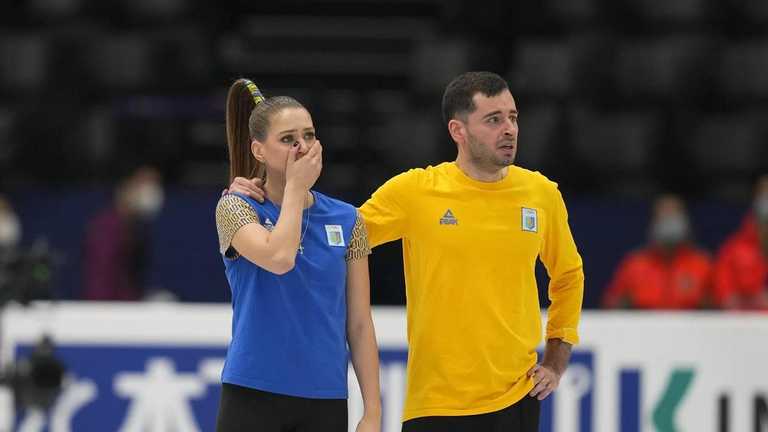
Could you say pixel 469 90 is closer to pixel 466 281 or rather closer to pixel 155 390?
pixel 466 281

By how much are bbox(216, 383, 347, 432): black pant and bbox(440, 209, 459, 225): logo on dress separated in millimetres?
773

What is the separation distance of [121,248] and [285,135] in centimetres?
691

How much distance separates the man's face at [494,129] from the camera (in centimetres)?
449

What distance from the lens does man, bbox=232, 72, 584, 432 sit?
14.6ft

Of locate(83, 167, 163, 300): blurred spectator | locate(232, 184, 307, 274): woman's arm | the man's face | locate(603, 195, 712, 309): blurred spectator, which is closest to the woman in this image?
locate(232, 184, 307, 274): woman's arm

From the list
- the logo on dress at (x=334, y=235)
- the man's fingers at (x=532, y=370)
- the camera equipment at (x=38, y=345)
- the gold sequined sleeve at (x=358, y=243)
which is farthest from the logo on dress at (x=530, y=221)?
the camera equipment at (x=38, y=345)

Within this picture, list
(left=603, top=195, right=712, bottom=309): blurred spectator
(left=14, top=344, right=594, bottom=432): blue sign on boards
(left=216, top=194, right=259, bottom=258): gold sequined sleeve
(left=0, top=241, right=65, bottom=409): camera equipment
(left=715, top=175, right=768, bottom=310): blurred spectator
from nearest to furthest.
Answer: (left=216, top=194, right=259, bottom=258): gold sequined sleeve, (left=0, top=241, right=65, bottom=409): camera equipment, (left=14, top=344, right=594, bottom=432): blue sign on boards, (left=715, top=175, right=768, bottom=310): blurred spectator, (left=603, top=195, right=712, bottom=309): blurred spectator

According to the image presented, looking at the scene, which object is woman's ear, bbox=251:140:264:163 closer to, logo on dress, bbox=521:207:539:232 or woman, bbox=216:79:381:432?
woman, bbox=216:79:381:432

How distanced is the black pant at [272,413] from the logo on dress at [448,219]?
77cm

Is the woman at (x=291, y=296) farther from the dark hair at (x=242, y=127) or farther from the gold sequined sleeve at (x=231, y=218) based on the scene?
the dark hair at (x=242, y=127)

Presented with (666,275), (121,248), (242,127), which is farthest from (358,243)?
(121,248)

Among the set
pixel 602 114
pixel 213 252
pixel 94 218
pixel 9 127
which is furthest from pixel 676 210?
pixel 9 127

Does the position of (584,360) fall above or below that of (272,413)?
above

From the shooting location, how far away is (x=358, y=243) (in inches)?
166
